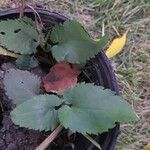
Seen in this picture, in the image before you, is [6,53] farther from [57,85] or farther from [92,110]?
[92,110]

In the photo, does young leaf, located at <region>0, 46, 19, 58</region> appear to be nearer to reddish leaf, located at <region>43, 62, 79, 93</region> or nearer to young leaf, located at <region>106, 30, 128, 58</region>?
reddish leaf, located at <region>43, 62, 79, 93</region>

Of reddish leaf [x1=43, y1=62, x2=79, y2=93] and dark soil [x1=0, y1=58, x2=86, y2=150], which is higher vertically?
reddish leaf [x1=43, y1=62, x2=79, y2=93]

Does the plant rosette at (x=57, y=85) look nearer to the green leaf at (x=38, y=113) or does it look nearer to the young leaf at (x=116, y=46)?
the green leaf at (x=38, y=113)

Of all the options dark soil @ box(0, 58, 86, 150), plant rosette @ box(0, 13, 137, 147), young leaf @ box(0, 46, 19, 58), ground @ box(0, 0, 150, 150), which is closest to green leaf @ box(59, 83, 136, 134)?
plant rosette @ box(0, 13, 137, 147)

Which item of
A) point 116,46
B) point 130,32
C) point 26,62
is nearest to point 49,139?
point 26,62

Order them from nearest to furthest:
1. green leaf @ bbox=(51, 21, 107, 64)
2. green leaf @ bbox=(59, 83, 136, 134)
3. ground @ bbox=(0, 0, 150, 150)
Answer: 1. green leaf @ bbox=(59, 83, 136, 134)
2. green leaf @ bbox=(51, 21, 107, 64)
3. ground @ bbox=(0, 0, 150, 150)

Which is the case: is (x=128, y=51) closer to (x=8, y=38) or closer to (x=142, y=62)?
(x=142, y=62)
